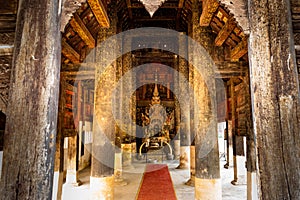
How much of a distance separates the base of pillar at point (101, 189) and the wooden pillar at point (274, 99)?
4366 mm

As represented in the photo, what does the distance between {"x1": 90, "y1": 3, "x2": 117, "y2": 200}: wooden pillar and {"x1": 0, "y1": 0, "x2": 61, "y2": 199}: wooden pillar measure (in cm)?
364

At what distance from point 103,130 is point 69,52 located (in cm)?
230

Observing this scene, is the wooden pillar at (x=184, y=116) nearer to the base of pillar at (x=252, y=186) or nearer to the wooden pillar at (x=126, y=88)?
the wooden pillar at (x=126, y=88)

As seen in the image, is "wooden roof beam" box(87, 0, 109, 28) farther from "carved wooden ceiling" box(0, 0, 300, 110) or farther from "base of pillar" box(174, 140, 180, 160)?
"base of pillar" box(174, 140, 180, 160)

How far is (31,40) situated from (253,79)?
2.47 meters

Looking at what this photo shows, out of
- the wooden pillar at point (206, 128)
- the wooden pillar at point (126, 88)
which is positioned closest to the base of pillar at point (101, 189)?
the wooden pillar at point (206, 128)

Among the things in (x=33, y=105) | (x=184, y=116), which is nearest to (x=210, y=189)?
(x=33, y=105)

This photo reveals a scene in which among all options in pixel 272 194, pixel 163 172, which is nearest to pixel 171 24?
pixel 163 172

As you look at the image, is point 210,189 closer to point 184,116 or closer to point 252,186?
point 252,186

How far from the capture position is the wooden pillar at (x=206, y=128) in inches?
215

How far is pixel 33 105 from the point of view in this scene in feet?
6.93

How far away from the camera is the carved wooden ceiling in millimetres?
2477

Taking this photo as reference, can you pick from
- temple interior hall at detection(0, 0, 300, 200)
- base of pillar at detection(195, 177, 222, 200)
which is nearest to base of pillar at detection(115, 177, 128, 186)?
temple interior hall at detection(0, 0, 300, 200)

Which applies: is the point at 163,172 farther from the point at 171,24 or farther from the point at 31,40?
the point at 31,40
